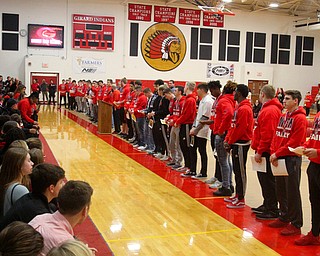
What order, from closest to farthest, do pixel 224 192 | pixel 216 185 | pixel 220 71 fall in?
pixel 224 192
pixel 216 185
pixel 220 71

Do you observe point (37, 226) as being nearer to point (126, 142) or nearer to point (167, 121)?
point (167, 121)

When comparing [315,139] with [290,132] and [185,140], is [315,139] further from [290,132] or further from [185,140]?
[185,140]

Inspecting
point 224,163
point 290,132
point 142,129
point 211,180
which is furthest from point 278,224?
point 142,129

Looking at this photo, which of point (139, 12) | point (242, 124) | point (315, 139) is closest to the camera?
point (315, 139)

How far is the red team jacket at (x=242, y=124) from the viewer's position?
5789 mm

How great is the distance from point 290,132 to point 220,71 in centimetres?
2186

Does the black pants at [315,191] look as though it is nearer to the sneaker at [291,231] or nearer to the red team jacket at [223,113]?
the sneaker at [291,231]

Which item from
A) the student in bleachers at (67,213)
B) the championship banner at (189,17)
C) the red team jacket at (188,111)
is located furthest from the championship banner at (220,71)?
the student in bleachers at (67,213)

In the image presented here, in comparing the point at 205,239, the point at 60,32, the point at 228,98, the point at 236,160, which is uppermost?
the point at 60,32

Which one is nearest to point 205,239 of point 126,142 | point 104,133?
point 126,142

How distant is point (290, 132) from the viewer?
187 inches

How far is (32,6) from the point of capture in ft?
74.2

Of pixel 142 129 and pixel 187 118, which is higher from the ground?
pixel 187 118

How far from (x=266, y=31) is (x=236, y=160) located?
23075 millimetres
